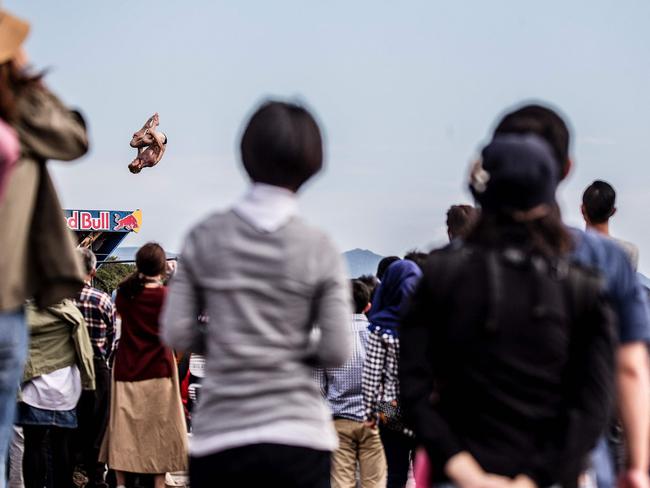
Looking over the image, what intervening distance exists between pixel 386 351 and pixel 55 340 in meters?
2.40

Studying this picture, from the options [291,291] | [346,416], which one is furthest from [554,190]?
[346,416]

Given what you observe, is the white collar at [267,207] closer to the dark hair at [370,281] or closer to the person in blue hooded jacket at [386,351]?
the person in blue hooded jacket at [386,351]

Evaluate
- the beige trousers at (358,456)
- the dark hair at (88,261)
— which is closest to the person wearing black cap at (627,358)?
the beige trousers at (358,456)

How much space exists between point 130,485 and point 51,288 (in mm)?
5583

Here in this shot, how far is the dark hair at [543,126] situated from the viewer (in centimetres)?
326

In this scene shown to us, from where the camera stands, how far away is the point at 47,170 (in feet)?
11.9

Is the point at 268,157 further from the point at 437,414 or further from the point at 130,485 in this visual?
the point at 130,485

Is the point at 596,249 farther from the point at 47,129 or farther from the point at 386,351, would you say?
the point at 386,351

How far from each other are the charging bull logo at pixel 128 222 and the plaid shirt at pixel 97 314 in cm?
3090

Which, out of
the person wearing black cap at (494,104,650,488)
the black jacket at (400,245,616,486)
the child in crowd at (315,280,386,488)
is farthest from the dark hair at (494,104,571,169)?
the child in crowd at (315,280,386,488)

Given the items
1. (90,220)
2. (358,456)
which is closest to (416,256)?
(358,456)

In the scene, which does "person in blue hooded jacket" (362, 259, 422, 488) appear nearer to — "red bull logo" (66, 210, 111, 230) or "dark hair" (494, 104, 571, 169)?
"dark hair" (494, 104, 571, 169)

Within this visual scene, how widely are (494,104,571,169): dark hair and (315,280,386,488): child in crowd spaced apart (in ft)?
13.6

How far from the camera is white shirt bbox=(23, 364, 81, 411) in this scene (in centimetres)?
777
